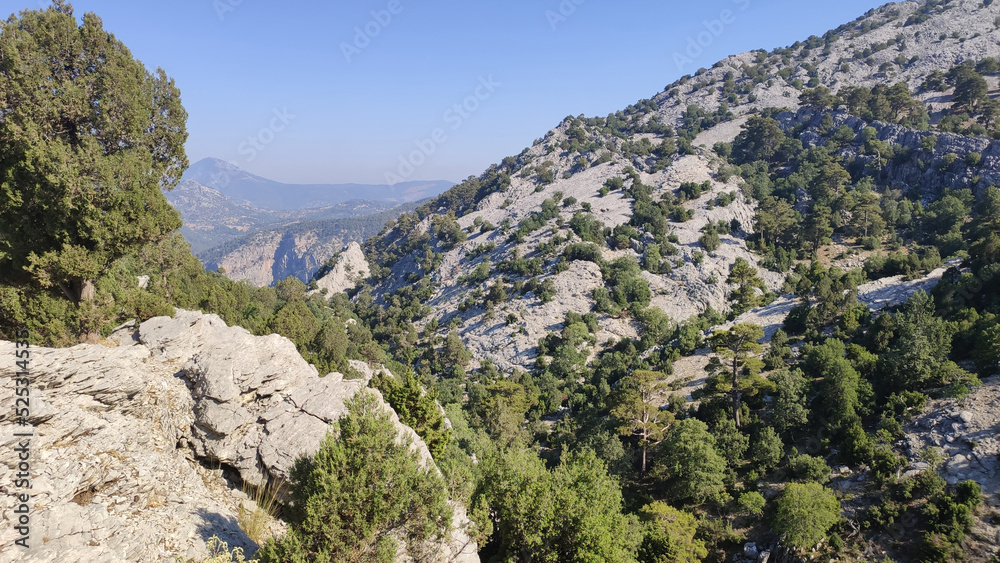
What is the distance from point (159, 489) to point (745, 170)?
384 ft

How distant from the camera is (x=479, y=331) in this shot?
73188 millimetres

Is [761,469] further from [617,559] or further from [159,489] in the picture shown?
[159,489]

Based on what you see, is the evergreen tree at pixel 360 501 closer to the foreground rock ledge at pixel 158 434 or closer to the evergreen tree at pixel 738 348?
the foreground rock ledge at pixel 158 434

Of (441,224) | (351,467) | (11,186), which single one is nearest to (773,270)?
(441,224)

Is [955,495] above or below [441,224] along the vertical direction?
below

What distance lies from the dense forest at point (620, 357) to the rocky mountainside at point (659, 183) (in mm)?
1696

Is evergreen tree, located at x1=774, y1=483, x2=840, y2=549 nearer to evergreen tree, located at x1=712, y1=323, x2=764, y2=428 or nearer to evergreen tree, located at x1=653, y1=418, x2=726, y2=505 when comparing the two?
evergreen tree, located at x1=653, y1=418, x2=726, y2=505

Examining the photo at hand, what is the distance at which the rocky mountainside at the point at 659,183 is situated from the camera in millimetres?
73688

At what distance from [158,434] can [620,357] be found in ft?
167

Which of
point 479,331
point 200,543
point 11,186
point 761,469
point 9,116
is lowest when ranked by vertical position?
point 761,469

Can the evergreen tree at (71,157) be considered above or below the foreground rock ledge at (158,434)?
above

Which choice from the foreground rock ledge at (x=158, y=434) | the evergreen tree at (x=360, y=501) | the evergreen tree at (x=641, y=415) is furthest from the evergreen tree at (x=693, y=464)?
the evergreen tree at (x=360, y=501)

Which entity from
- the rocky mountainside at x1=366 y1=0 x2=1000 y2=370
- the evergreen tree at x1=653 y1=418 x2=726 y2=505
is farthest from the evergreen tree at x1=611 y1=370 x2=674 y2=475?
the rocky mountainside at x1=366 y1=0 x2=1000 y2=370

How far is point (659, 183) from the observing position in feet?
335
